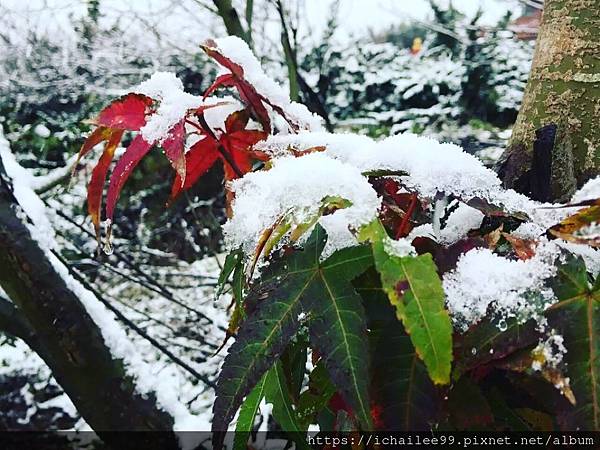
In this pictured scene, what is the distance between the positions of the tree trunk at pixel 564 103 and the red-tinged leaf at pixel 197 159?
1.03 feet

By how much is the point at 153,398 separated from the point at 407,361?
89 cm

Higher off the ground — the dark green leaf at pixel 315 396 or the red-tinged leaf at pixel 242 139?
the red-tinged leaf at pixel 242 139

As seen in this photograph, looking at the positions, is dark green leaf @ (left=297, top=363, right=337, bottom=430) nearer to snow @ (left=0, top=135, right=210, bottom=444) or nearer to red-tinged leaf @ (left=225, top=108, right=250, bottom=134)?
red-tinged leaf @ (left=225, top=108, right=250, bottom=134)

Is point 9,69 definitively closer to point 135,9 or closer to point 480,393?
point 135,9

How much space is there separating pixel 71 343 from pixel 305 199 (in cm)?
84

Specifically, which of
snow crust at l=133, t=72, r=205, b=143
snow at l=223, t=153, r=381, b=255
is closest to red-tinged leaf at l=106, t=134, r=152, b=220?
snow crust at l=133, t=72, r=205, b=143

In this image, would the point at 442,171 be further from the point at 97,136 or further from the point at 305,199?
the point at 97,136

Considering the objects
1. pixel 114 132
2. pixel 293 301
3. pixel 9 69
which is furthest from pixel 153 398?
pixel 9 69

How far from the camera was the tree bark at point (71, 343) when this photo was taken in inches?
39.4

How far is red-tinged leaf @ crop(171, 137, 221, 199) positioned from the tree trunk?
0.31 metres

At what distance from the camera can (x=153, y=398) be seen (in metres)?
1.08

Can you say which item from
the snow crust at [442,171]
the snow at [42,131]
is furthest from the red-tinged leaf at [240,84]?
the snow at [42,131]

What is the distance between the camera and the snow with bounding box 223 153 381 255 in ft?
1.10

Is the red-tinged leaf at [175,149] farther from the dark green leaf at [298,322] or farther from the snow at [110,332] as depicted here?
the snow at [110,332]
